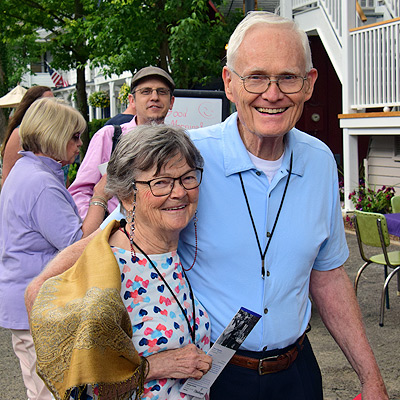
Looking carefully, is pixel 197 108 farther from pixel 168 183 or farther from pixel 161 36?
pixel 161 36

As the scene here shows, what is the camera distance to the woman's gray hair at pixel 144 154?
7.38 feet

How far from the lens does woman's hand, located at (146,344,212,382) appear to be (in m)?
2.14

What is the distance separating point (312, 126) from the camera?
17.0m

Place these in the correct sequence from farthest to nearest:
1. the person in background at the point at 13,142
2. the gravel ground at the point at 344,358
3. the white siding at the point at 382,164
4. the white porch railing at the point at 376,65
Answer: the white siding at the point at 382,164, the white porch railing at the point at 376,65, the person in background at the point at 13,142, the gravel ground at the point at 344,358

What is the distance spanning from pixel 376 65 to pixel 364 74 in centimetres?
61

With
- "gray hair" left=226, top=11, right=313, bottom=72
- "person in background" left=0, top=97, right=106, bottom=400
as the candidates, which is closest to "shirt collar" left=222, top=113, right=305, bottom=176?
"gray hair" left=226, top=11, right=313, bottom=72

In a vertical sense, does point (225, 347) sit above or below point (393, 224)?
above

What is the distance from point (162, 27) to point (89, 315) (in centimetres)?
1242

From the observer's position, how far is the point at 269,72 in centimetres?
231

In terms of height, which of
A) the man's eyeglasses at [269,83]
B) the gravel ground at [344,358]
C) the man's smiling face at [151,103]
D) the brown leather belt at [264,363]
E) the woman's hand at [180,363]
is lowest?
the gravel ground at [344,358]

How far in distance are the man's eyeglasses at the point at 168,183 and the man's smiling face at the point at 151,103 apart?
8.21 feet

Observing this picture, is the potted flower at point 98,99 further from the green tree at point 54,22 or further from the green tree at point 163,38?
the green tree at point 163,38

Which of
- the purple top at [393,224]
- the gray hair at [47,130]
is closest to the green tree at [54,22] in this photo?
the purple top at [393,224]

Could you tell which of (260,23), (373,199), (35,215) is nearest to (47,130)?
(35,215)
